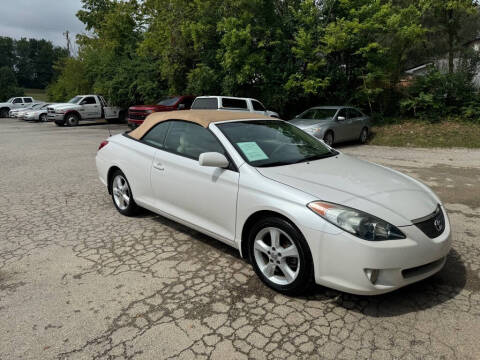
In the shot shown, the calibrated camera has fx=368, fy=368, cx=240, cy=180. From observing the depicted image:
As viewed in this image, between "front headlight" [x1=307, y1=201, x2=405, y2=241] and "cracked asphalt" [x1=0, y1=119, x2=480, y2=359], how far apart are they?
2.14 feet

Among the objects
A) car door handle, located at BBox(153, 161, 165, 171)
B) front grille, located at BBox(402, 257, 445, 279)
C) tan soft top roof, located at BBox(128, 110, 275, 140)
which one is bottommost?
front grille, located at BBox(402, 257, 445, 279)

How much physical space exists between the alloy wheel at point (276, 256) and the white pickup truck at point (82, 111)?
2212 centimetres

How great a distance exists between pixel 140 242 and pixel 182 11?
56.7ft

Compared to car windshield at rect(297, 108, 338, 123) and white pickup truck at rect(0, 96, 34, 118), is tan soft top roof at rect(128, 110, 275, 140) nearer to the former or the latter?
car windshield at rect(297, 108, 338, 123)

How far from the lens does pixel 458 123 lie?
14.9m

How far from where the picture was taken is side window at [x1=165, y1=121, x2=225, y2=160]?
378 centimetres

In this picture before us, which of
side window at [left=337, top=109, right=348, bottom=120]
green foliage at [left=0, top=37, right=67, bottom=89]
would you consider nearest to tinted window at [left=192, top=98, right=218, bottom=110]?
side window at [left=337, top=109, right=348, bottom=120]

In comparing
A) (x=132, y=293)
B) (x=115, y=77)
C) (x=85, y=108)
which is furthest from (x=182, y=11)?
(x=132, y=293)

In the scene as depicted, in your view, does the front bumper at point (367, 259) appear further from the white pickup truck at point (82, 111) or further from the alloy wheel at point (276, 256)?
the white pickup truck at point (82, 111)

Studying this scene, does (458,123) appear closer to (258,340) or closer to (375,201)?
(375,201)

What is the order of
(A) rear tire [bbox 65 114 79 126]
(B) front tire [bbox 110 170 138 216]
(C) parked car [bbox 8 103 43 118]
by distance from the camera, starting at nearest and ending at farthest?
1. (B) front tire [bbox 110 170 138 216]
2. (A) rear tire [bbox 65 114 79 126]
3. (C) parked car [bbox 8 103 43 118]

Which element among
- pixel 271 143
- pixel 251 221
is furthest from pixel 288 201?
pixel 271 143

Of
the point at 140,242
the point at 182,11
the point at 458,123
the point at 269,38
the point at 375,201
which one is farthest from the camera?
the point at 182,11

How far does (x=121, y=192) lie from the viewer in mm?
4984
